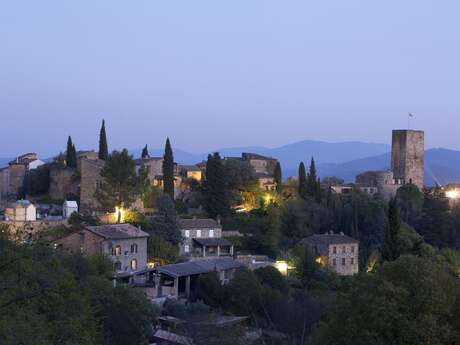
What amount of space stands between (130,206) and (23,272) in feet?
108

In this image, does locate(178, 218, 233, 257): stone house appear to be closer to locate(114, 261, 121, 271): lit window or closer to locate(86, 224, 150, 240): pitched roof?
locate(86, 224, 150, 240): pitched roof

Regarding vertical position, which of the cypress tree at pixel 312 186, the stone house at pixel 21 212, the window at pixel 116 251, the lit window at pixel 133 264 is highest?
the cypress tree at pixel 312 186

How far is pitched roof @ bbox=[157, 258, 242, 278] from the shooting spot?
39719 mm

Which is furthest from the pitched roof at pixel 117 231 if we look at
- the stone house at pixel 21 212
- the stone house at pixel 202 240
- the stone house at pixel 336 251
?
the stone house at pixel 336 251

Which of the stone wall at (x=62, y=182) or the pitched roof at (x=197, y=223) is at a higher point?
the stone wall at (x=62, y=182)

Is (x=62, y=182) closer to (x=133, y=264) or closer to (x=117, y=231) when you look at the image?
(x=117, y=231)

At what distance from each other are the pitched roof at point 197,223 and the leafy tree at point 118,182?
3.23m

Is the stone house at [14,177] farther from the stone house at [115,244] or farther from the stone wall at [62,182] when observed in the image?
the stone house at [115,244]

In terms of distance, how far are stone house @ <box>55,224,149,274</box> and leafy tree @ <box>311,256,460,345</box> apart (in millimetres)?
19581

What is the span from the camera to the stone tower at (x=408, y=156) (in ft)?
232

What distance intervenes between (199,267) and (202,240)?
588 cm

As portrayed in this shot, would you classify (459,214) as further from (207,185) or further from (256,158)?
(207,185)

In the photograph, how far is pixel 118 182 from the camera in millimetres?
47156

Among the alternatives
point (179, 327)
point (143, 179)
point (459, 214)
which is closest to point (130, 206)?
point (143, 179)
